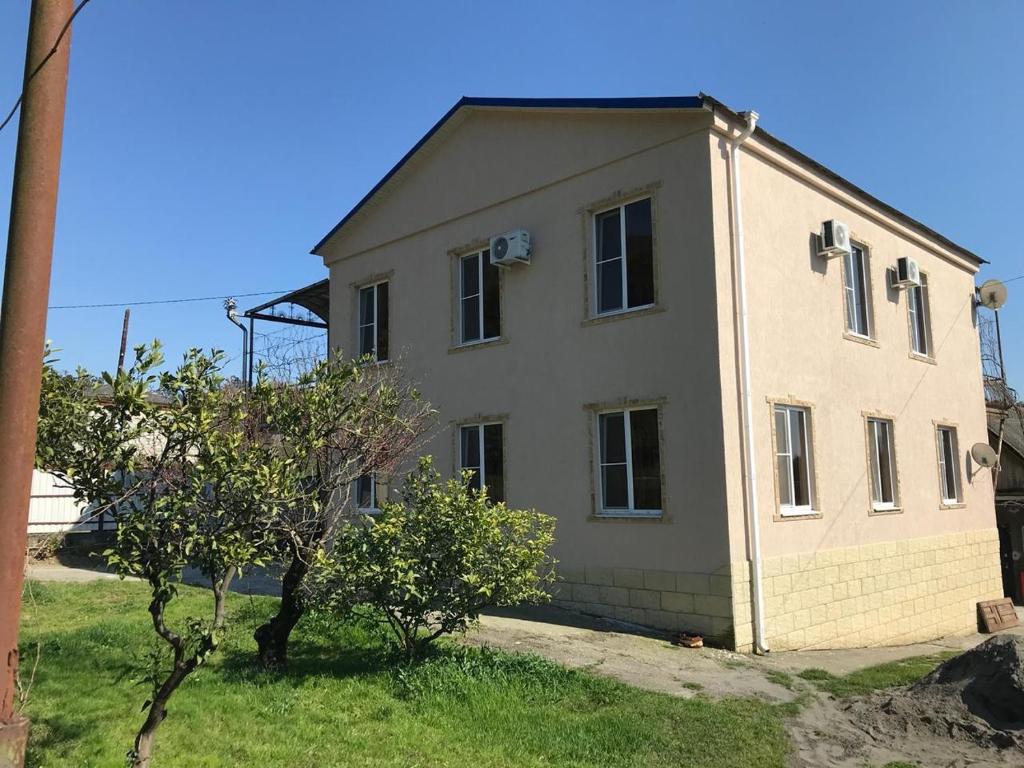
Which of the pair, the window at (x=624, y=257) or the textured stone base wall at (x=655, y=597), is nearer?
the textured stone base wall at (x=655, y=597)

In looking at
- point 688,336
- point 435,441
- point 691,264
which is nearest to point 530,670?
point 688,336

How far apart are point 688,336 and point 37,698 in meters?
8.23

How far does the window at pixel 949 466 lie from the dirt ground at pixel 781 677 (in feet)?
13.7

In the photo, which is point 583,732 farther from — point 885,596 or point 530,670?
point 885,596

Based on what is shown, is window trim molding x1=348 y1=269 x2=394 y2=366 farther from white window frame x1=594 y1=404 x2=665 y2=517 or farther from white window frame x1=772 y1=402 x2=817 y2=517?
white window frame x1=772 y1=402 x2=817 y2=517

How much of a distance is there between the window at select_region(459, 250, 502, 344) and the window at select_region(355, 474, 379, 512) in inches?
142

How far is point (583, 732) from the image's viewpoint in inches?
239

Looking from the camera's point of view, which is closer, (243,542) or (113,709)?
(243,542)

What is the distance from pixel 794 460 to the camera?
451 inches

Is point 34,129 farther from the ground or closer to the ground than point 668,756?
farther from the ground

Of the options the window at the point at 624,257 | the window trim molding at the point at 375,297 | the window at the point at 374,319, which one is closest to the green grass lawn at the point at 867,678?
the window at the point at 624,257

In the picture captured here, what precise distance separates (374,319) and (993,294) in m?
13.7

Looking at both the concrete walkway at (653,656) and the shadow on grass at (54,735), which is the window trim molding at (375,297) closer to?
the concrete walkway at (653,656)

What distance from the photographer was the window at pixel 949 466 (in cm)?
1570
